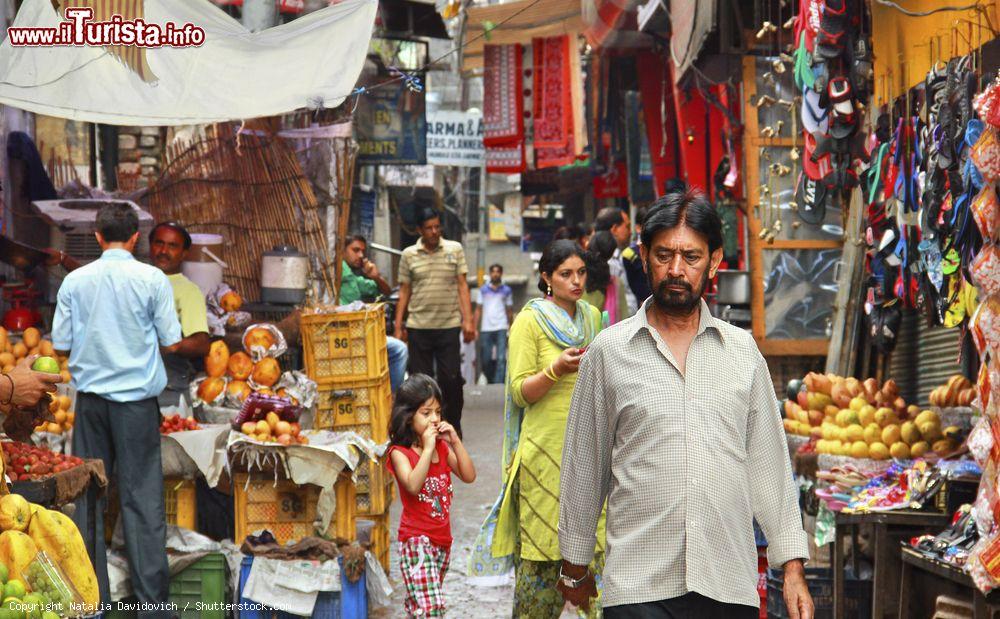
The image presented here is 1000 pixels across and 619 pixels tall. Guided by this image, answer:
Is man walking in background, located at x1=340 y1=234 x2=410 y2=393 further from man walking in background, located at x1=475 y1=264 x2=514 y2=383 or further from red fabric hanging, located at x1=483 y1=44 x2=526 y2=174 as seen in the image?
man walking in background, located at x1=475 y1=264 x2=514 y2=383

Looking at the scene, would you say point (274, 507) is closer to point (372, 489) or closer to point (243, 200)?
point (372, 489)

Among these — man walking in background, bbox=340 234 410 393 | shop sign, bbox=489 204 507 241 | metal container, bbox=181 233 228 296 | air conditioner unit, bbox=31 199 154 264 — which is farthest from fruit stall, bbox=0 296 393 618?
shop sign, bbox=489 204 507 241

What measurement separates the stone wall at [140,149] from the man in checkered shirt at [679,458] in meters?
9.60

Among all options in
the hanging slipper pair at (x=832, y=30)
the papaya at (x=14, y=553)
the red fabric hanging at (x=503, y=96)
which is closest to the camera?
the papaya at (x=14, y=553)

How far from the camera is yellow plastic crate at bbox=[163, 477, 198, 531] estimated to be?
7.59 meters

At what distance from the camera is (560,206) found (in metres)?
35.9

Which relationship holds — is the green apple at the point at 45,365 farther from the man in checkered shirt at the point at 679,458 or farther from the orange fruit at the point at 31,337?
the man in checkered shirt at the point at 679,458

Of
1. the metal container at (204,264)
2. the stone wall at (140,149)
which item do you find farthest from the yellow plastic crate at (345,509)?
the stone wall at (140,149)

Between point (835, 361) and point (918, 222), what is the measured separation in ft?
9.18

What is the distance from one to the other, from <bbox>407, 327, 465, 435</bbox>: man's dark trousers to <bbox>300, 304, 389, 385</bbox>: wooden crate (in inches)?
143

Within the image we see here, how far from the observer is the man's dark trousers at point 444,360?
1238 centimetres

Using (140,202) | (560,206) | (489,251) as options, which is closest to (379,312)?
(140,202)

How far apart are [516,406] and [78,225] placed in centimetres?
485

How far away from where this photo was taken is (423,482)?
6129mm
